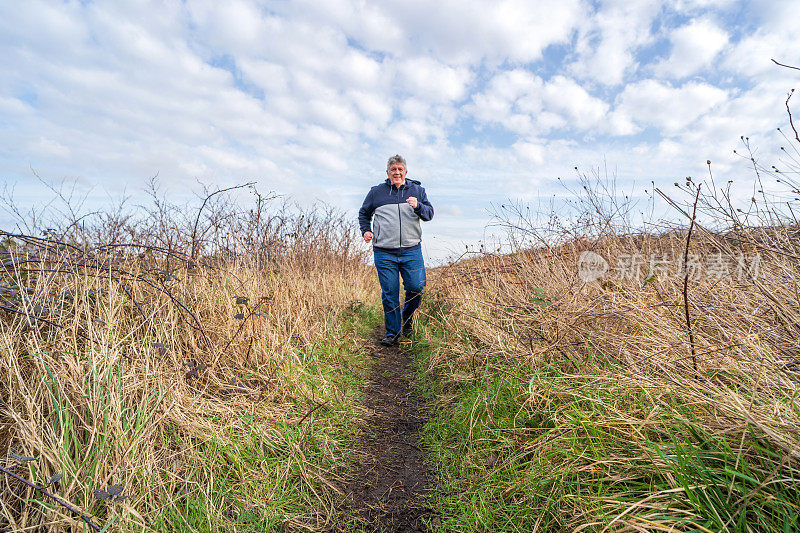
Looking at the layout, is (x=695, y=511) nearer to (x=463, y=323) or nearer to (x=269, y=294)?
(x=463, y=323)

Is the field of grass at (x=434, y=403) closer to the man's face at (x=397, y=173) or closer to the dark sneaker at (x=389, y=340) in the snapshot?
the dark sneaker at (x=389, y=340)

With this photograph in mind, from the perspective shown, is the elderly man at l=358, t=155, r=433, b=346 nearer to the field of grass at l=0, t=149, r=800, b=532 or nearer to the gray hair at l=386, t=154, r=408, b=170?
the gray hair at l=386, t=154, r=408, b=170

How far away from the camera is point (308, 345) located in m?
3.62

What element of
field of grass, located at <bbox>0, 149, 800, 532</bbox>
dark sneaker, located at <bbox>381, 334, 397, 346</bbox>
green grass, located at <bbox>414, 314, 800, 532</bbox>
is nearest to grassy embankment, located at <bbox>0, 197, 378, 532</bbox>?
field of grass, located at <bbox>0, 149, 800, 532</bbox>

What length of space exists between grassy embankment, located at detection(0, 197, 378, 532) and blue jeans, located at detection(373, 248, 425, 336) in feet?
5.52

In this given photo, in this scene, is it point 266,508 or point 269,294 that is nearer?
point 266,508

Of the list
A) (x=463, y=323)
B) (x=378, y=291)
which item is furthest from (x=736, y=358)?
(x=378, y=291)

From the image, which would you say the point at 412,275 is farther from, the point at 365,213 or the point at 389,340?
the point at 365,213

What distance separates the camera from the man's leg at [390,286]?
517cm

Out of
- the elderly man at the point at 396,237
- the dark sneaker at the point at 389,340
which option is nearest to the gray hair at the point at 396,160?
the elderly man at the point at 396,237

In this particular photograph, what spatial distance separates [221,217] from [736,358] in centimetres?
440

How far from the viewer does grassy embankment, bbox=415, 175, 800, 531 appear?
134cm

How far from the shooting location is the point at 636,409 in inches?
73.8

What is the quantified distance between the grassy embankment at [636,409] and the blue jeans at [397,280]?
1669 mm
